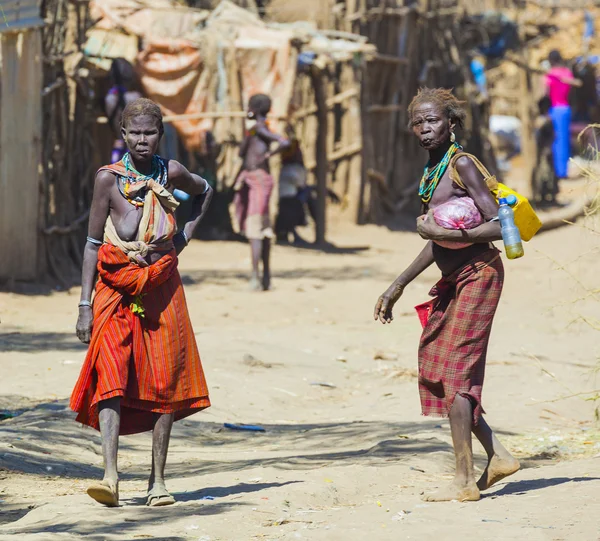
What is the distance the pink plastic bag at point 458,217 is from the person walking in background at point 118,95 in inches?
273

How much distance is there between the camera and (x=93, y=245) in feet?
15.3

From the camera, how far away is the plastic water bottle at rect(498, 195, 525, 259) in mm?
4379

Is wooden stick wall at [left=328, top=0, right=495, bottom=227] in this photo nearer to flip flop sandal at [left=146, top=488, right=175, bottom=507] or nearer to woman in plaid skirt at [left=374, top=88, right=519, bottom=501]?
woman in plaid skirt at [left=374, top=88, right=519, bottom=501]

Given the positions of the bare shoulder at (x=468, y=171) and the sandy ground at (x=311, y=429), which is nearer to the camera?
the sandy ground at (x=311, y=429)

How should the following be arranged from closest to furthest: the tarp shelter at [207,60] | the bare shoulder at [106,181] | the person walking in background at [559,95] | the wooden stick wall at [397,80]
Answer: the bare shoulder at [106,181], the tarp shelter at [207,60], the wooden stick wall at [397,80], the person walking in background at [559,95]

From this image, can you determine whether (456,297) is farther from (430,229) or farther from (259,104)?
(259,104)

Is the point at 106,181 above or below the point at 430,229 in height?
above

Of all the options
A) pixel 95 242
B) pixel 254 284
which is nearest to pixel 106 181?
pixel 95 242

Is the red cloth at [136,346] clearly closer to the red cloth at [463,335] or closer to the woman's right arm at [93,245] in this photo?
the woman's right arm at [93,245]

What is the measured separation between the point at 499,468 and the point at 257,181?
6545mm

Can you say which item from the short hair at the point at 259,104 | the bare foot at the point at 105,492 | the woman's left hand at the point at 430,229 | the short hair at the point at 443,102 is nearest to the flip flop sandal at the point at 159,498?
the bare foot at the point at 105,492

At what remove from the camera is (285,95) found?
13422mm

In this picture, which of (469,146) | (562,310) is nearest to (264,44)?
(562,310)

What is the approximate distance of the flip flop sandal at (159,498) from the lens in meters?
4.57
